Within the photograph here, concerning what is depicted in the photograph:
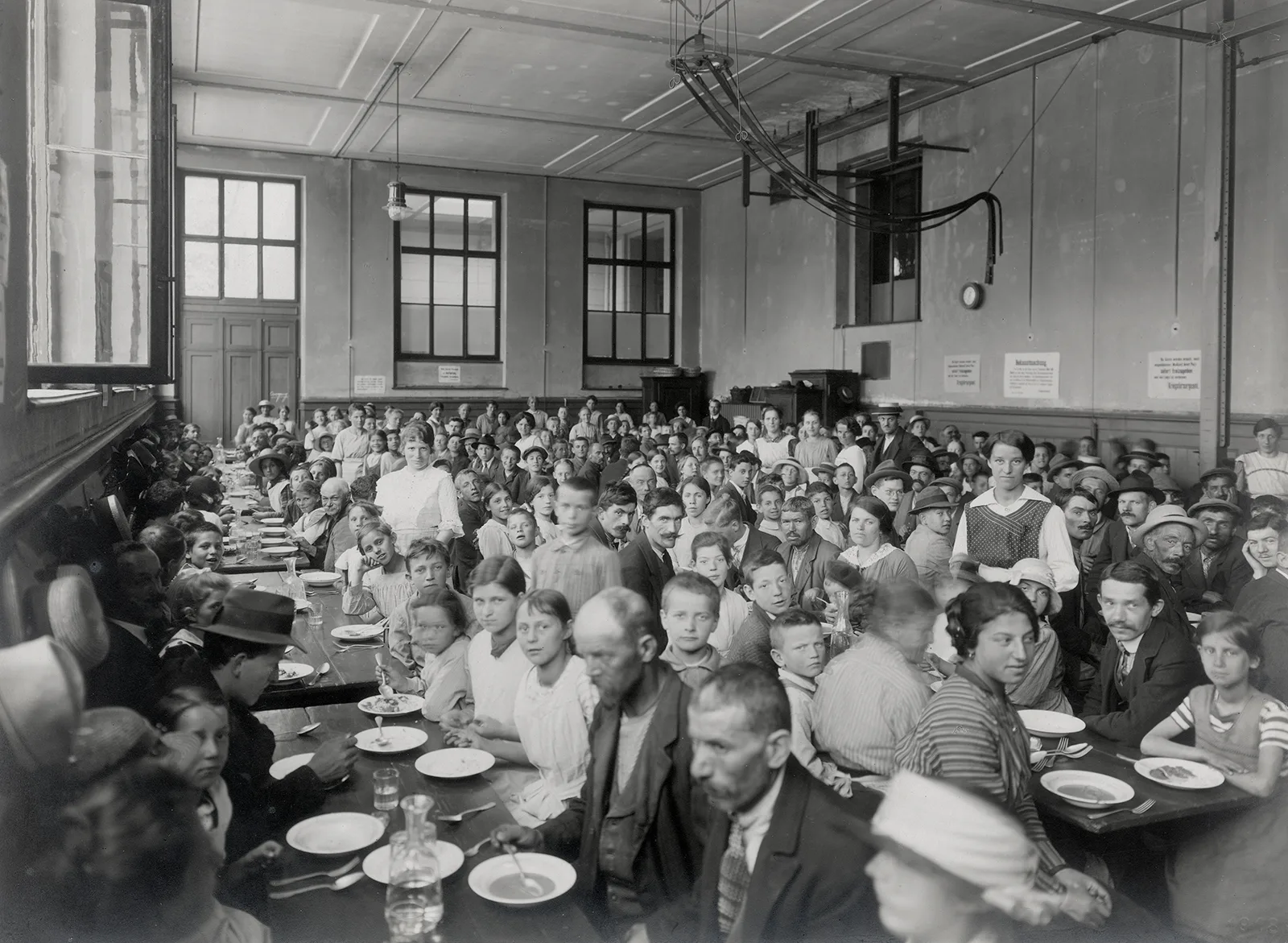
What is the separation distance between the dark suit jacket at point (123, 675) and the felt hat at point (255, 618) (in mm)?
220

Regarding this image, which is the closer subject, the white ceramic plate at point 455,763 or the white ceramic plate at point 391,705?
the white ceramic plate at point 455,763

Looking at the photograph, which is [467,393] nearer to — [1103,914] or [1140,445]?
[1140,445]

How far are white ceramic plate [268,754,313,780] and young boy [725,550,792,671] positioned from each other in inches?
67.2

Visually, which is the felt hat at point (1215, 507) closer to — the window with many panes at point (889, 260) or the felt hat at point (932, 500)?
the felt hat at point (932, 500)

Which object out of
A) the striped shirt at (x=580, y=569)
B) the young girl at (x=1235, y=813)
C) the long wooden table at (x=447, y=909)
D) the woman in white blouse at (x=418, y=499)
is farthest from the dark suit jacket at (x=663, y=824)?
the woman in white blouse at (x=418, y=499)

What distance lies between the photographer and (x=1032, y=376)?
1203cm

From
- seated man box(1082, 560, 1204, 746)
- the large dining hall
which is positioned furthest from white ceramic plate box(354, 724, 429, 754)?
seated man box(1082, 560, 1204, 746)

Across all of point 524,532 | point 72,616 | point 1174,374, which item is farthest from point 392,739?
point 1174,374

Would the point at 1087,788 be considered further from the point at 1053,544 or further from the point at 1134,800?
the point at 1053,544

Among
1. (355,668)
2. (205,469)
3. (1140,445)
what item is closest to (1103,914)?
(355,668)

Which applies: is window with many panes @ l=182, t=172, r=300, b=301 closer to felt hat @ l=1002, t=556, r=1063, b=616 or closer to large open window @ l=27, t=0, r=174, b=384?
large open window @ l=27, t=0, r=174, b=384

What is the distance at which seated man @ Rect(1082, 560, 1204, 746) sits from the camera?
365 centimetres

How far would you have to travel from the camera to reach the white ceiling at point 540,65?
10617 mm

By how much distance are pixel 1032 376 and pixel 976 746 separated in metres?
10.4
